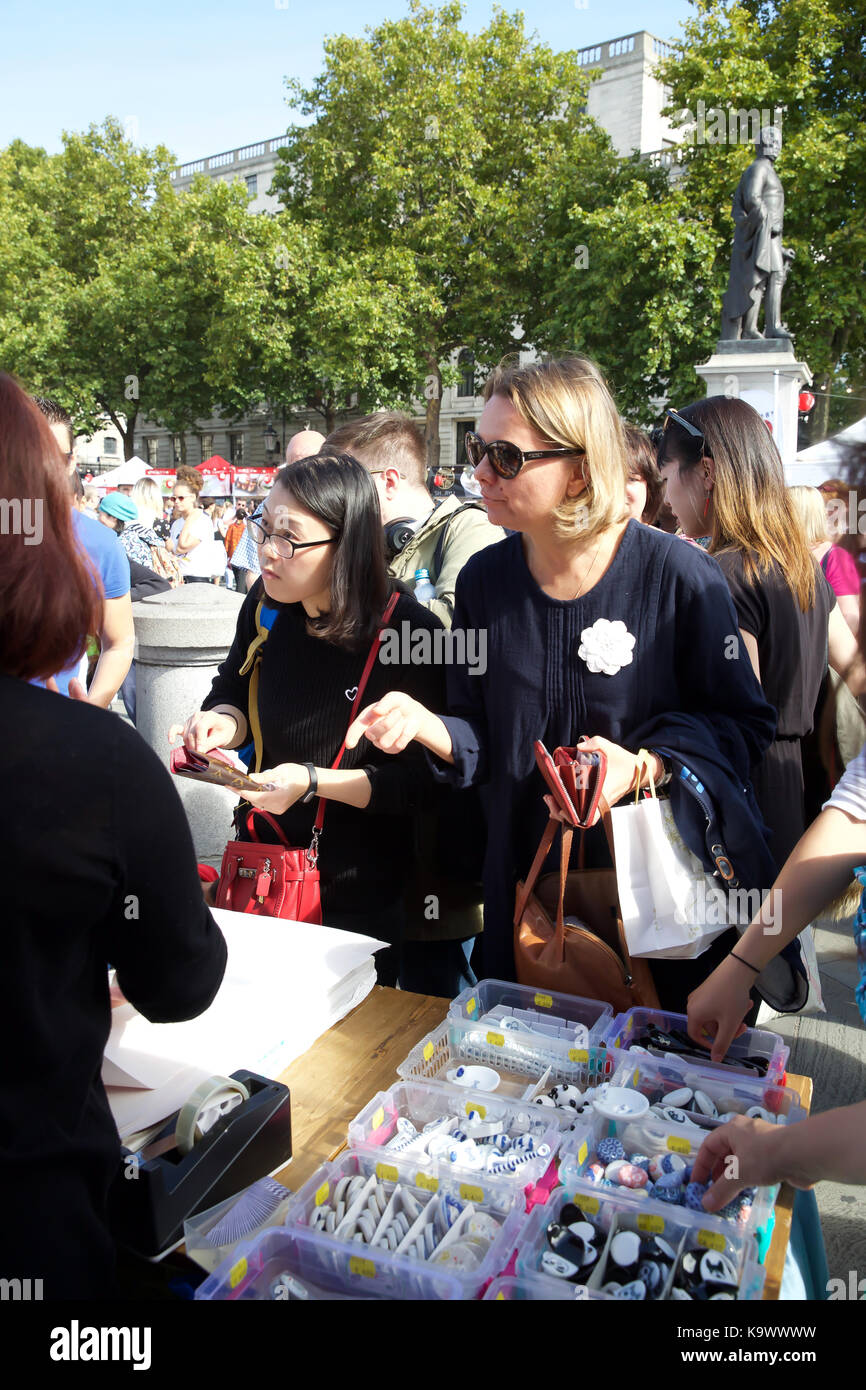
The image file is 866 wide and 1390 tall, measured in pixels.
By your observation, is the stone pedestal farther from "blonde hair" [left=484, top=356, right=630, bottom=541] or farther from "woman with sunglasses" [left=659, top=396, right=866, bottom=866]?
"blonde hair" [left=484, top=356, right=630, bottom=541]

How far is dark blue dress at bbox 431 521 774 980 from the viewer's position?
1990 millimetres

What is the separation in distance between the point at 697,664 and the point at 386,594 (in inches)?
32.1

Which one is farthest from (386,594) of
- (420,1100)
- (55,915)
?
(55,915)

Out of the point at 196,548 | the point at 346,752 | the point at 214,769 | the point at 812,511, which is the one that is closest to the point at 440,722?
the point at 346,752

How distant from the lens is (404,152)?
27391 mm

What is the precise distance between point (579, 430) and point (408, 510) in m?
1.53

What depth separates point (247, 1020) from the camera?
1678 millimetres

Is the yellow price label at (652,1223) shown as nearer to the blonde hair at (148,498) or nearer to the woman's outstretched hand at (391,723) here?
the woman's outstretched hand at (391,723)

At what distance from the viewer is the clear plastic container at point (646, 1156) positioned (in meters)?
1.27

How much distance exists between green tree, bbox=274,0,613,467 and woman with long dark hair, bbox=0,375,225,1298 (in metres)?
27.1

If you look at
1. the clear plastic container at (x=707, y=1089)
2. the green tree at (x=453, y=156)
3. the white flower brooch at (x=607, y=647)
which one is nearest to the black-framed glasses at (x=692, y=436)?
the white flower brooch at (x=607, y=647)

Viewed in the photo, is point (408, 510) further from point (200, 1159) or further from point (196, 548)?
point (196, 548)

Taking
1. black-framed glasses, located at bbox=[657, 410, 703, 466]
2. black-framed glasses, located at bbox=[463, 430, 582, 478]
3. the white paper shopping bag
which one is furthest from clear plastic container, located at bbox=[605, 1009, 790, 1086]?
black-framed glasses, located at bbox=[657, 410, 703, 466]
